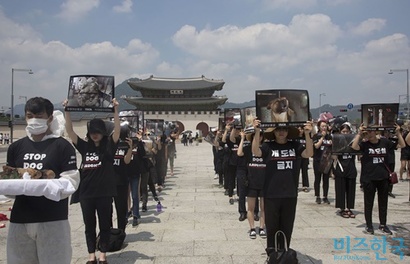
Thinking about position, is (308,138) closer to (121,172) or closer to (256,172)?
(256,172)

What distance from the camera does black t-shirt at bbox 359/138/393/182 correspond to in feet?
19.2

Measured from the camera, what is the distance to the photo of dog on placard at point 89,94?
14.6ft

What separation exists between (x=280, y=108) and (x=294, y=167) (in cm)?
75

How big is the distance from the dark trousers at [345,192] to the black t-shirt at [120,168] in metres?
4.14

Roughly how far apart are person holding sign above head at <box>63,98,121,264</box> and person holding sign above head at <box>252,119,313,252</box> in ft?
6.16

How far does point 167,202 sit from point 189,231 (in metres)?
2.96

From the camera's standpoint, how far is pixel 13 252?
2.97 meters

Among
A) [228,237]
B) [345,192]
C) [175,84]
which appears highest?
[175,84]

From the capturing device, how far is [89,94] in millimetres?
4531

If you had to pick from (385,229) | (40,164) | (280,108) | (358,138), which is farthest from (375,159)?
(40,164)

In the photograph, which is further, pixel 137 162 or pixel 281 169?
pixel 137 162

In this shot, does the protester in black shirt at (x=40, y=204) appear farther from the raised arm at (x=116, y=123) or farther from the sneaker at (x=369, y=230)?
the sneaker at (x=369, y=230)

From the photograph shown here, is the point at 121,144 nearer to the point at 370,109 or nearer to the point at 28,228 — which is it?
the point at 28,228

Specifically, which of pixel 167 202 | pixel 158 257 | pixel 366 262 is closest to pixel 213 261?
pixel 158 257
